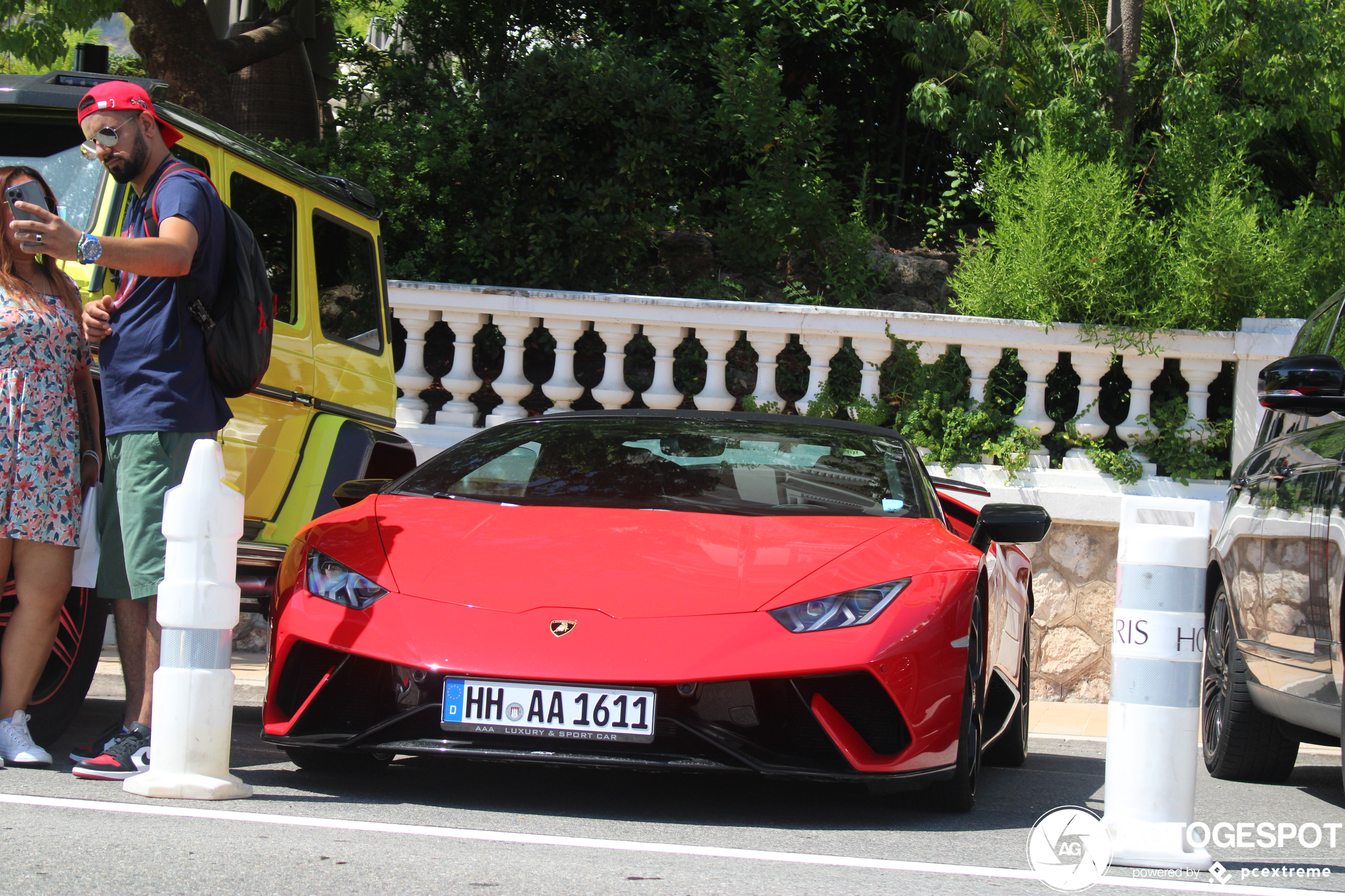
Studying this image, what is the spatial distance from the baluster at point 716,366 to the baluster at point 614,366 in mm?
255

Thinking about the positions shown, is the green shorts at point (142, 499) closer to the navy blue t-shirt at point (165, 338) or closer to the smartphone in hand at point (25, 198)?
the navy blue t-shirt at point (165, 338)

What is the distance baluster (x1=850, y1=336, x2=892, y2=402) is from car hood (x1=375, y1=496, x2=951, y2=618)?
12.5 feet

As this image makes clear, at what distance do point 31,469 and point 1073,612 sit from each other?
18.0 ft

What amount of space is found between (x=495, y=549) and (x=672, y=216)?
20.3ft

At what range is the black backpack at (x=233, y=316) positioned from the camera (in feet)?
14.1

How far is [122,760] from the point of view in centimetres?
410

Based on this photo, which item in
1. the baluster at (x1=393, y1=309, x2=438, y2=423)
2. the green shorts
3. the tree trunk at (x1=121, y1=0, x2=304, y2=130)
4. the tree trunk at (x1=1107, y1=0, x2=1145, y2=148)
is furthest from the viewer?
the tree trunk at (x1=121, y1=0, x2=304, y2=130)

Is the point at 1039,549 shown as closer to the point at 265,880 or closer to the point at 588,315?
the point at 588,315

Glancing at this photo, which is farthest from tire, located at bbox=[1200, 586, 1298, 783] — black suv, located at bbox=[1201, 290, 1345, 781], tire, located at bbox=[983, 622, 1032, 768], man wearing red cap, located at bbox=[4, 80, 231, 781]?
man wearing red cap, located at bbox=[4, 80, 231, 781]

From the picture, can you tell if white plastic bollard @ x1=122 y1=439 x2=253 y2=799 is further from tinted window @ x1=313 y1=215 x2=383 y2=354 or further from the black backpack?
tinted window @ x1=313 y1=215 x2=383 y2=354

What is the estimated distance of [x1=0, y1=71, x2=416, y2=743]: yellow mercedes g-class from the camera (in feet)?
15.4

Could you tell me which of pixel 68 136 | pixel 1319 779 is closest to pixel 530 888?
pixel 68 136

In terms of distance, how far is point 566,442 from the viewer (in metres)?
5.17

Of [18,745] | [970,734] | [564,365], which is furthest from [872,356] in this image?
[18,745]
